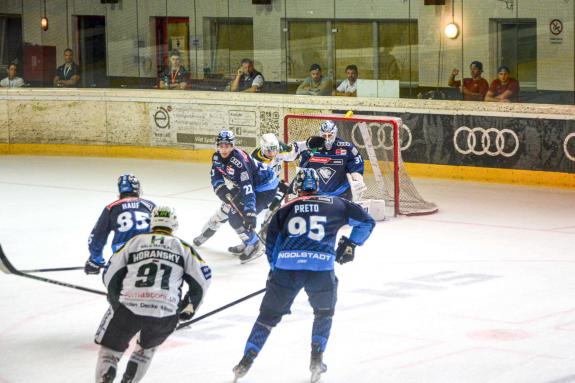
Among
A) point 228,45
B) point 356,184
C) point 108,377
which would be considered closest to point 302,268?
point 108,377

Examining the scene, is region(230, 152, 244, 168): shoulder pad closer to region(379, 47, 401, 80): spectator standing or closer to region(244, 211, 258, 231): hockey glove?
region(244, 211, 258, 231): hockey glove

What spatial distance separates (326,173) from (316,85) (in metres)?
5.07

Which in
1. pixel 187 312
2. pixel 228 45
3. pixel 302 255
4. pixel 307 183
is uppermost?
pixel 228 45

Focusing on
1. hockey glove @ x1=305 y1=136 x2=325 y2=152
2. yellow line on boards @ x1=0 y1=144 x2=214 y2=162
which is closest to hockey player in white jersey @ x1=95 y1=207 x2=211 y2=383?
hockey glove @ x1=305 y1=136 x2=325 y2=152

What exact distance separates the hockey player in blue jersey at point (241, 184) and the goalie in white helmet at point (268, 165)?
22cm

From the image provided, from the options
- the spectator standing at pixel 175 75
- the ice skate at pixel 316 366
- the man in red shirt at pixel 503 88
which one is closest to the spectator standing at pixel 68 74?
the spectator standing at pixel 175 75

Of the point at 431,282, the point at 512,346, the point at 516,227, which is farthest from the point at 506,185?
the point at 512,346

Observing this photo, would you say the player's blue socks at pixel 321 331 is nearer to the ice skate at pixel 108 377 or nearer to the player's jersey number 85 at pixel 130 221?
the ice skate at pixel 108 377

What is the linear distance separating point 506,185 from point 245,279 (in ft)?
18.0

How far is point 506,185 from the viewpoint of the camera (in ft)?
48.2

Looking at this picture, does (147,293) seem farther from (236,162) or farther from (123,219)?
(236,162)

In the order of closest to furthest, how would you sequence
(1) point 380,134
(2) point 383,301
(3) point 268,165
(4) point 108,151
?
(2) point 383,301
(3) point 268,165
(1) point 380,134
(4) point 108,151

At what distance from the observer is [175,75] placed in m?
17.5

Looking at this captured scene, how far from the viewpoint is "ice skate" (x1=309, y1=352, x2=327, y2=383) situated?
23.0 feet
